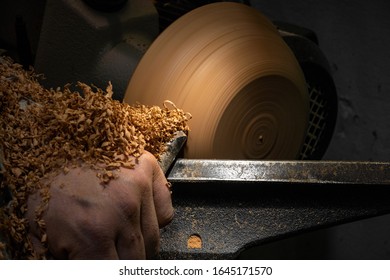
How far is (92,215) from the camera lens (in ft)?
3.05

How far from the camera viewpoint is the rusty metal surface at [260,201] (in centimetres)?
114

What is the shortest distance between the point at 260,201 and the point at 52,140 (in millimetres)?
438

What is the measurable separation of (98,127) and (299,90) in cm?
58

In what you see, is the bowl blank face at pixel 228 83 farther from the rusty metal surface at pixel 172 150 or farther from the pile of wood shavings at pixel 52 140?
the pile of wood shavings at pixel 52 140

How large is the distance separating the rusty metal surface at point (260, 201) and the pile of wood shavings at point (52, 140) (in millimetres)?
127

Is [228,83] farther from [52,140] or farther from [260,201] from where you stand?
[52,140]

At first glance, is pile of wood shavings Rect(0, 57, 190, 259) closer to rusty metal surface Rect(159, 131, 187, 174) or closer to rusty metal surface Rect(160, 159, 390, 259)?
rusty metal surface Rect(159, 131, 187, 174)

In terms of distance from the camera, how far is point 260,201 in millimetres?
1152

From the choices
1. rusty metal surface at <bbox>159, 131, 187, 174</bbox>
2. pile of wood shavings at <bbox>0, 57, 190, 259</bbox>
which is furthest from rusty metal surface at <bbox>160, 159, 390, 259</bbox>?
pile of wood shavings at <bbox>0, 57, 190, 259</bbox>

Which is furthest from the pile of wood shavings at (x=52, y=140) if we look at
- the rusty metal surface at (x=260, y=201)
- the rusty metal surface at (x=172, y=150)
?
the rusty metal surface at (x=260, y=201)

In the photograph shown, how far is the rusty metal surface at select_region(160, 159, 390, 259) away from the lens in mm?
1139

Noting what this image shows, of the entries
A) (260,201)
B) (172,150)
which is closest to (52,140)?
(172,150)

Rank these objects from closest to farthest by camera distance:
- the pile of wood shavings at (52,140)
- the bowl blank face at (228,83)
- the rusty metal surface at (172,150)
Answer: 1. the pile of wood shavings at (52,140)
2. the rusty metal surface at (172,150)
3. the bowl blank face at (228,83)

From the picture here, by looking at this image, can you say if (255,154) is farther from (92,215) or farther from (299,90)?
(92,215)
